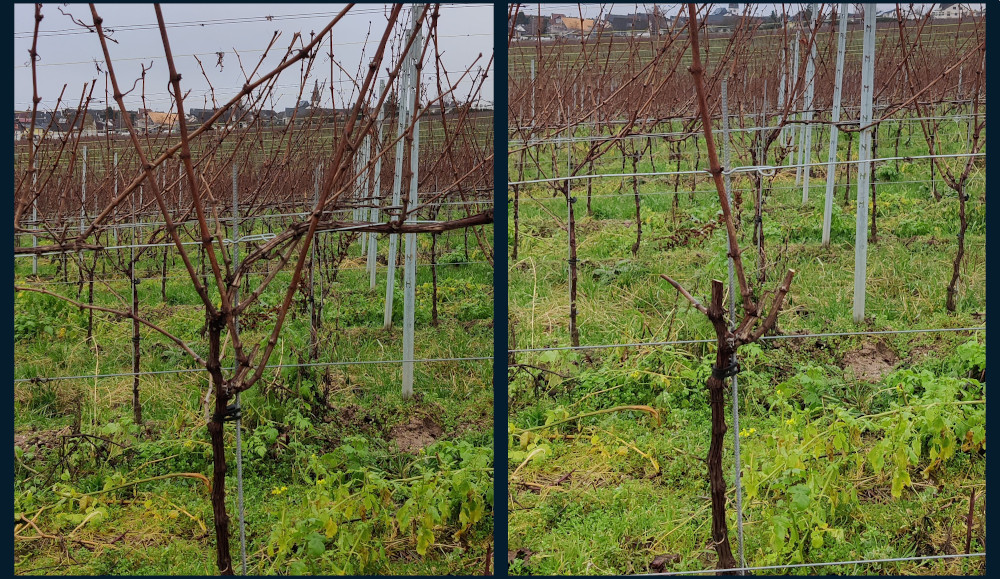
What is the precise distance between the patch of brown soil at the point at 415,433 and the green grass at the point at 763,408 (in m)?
0.35

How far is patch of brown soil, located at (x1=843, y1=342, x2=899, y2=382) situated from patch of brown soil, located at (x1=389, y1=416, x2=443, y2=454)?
5.62 ft

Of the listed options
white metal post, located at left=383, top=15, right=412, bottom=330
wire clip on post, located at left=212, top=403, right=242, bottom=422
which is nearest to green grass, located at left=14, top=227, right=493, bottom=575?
white metal post, located at left=383, top=15, right=412, bottom=330

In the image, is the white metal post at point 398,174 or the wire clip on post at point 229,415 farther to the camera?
the white metal post at point 398,174

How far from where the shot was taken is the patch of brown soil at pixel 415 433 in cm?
268

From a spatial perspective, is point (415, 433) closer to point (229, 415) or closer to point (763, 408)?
point (229, 415)

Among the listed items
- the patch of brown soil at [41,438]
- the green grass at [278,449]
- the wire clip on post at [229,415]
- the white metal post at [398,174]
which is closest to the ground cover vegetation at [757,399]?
the green grass at [278,449]

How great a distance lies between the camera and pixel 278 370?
290 centimetres

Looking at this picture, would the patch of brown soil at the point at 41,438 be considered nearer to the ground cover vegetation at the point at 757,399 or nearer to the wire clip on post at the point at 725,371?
the ground cover vegetation at the point at 757,399

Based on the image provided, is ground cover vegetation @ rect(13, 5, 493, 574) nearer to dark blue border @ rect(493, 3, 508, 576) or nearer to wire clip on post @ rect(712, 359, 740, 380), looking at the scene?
dark blue border @ rect(493, 3, 508, 576)


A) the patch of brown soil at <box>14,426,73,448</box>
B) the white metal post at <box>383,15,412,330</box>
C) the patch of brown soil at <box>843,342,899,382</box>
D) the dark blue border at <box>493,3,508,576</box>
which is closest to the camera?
the dark blue border at <box>493,3,508,576</box>

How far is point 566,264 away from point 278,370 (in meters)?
1.60

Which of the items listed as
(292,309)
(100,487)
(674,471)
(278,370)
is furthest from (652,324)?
(100,487)

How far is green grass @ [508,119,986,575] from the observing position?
202 centimetres
